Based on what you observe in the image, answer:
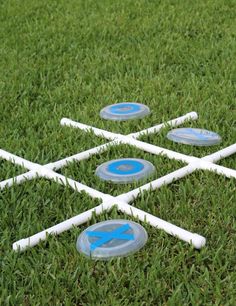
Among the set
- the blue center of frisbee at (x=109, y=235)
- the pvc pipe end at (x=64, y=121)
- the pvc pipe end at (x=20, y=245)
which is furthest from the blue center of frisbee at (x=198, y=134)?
the pvc pipe end at (x=20, y=245)

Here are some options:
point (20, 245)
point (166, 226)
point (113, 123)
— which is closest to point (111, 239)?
point (166, 226)

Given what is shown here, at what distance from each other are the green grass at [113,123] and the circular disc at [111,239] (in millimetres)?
31

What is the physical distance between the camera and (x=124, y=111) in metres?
3.17

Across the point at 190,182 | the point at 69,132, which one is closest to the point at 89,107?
the point at 69,132

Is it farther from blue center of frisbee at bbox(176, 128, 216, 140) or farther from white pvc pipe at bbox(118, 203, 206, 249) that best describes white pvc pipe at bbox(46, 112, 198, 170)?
white pvc pipe at bbox(118, 203, 206, 249)

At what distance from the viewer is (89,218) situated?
2.12 m

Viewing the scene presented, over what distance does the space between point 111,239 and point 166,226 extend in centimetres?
19

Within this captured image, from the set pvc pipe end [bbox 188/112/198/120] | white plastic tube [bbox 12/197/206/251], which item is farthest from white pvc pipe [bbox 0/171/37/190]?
pvc pipe end [bbox 188/112/198/120]

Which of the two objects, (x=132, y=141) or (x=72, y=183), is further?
(x=132, y=141)

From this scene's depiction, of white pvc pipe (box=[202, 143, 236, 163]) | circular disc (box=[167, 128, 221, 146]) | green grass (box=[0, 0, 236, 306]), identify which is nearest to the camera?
green grass (box=[0, 0, 236, 306])

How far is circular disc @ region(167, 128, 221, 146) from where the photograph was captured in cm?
270

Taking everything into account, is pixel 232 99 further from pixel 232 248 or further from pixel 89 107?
pixel 232 248

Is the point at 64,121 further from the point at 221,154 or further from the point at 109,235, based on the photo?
the point at 109,235

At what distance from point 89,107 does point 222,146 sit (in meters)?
0.89
